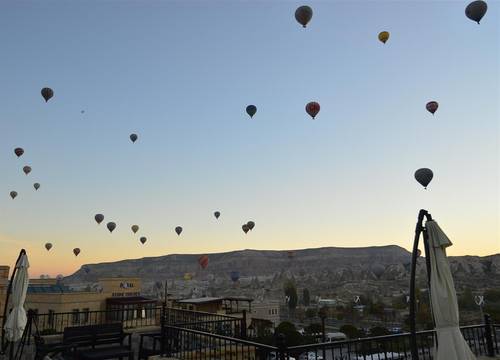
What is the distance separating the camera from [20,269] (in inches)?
373

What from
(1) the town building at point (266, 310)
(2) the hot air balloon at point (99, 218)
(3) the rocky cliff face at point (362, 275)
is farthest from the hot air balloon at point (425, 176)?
(3) the rocky cliff face at point (362, 275)

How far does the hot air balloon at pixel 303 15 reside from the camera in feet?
53.9

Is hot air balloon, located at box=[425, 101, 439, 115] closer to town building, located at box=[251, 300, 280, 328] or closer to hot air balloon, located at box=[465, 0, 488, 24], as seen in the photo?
hot air balloon, located at box=[465, 0, 488, 24]

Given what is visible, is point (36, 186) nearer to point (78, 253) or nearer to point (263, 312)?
point (78, 253)

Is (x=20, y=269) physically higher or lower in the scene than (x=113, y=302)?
higher

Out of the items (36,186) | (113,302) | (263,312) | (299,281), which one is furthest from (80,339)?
(299,281)

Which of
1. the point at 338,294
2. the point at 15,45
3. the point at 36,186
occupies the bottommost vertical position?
the point at 338,294

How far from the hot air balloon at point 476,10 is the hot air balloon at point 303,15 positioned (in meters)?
6.30

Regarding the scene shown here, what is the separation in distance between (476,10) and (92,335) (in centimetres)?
1746

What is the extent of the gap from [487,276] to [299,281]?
86.4 meters

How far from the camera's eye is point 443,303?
5.30m

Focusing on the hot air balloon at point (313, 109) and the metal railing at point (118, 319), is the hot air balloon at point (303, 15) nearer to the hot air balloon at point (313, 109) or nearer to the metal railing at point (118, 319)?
the hot air balloon at point (313, 109)

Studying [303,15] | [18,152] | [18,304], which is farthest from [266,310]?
[18,304]

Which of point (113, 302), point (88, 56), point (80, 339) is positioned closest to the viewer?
point (80, 339)
